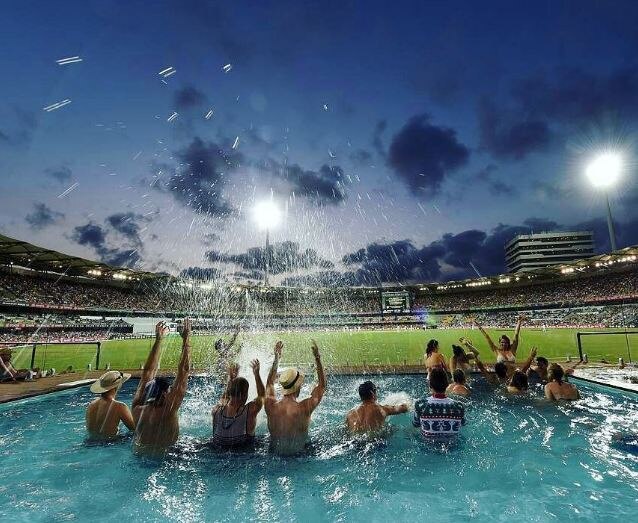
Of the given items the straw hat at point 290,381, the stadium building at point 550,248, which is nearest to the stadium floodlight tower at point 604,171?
the straw hat at point 290,381

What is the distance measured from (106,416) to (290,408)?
3852mm

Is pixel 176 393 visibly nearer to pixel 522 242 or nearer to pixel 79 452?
pixel 79 452

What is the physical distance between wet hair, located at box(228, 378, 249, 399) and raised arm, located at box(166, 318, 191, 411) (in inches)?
30.2

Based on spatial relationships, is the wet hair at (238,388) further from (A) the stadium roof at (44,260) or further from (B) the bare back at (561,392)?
(A) the stadium roof at (44,260)

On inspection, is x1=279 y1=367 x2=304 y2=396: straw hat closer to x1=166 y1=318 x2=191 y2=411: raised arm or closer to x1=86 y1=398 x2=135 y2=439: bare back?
x1=166 y1=318 x2=191 y2=411: raised arm

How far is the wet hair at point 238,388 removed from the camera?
5.80 m

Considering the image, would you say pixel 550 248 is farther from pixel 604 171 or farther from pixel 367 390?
pixel 367 390

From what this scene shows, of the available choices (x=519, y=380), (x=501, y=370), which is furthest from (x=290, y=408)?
(x=501, y=370)

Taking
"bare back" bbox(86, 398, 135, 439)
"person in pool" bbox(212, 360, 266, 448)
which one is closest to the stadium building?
"person in pool" bbox(212, 360, 266, 448)

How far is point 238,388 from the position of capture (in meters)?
5.81

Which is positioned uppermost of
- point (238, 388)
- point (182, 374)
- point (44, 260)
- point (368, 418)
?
point (44, 260)

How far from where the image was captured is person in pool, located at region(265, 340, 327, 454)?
563 cm

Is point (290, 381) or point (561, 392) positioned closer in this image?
point (290, 381)

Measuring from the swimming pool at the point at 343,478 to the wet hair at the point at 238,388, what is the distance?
1.15 metres
